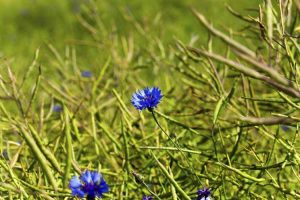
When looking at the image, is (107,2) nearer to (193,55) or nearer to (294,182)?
(193,55)

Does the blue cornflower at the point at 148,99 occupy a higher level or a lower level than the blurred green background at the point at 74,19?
lower

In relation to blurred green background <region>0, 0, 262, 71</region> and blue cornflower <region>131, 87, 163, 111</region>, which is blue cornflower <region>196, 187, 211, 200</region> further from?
blurred green background <region>0, 0, 262, 71</region>

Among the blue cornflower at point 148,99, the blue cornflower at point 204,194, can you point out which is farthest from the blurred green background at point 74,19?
the blue cornflower at point 204,194

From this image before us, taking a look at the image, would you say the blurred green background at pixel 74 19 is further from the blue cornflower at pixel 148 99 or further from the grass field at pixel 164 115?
the blue cornflower at pixel 148 99

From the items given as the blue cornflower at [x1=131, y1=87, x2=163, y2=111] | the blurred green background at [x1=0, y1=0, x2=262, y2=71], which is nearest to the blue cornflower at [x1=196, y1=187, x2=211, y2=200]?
the blue cornflower at [x1=131, y1=87, x2=163, y2=111]

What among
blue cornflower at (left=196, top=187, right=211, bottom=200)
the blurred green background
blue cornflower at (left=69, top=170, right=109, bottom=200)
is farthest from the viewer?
the blurred green background

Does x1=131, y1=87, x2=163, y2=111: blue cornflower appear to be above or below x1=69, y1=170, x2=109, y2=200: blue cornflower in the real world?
above

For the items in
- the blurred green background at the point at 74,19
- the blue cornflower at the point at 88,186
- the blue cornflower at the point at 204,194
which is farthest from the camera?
the blurred green background at the point at 74,19
